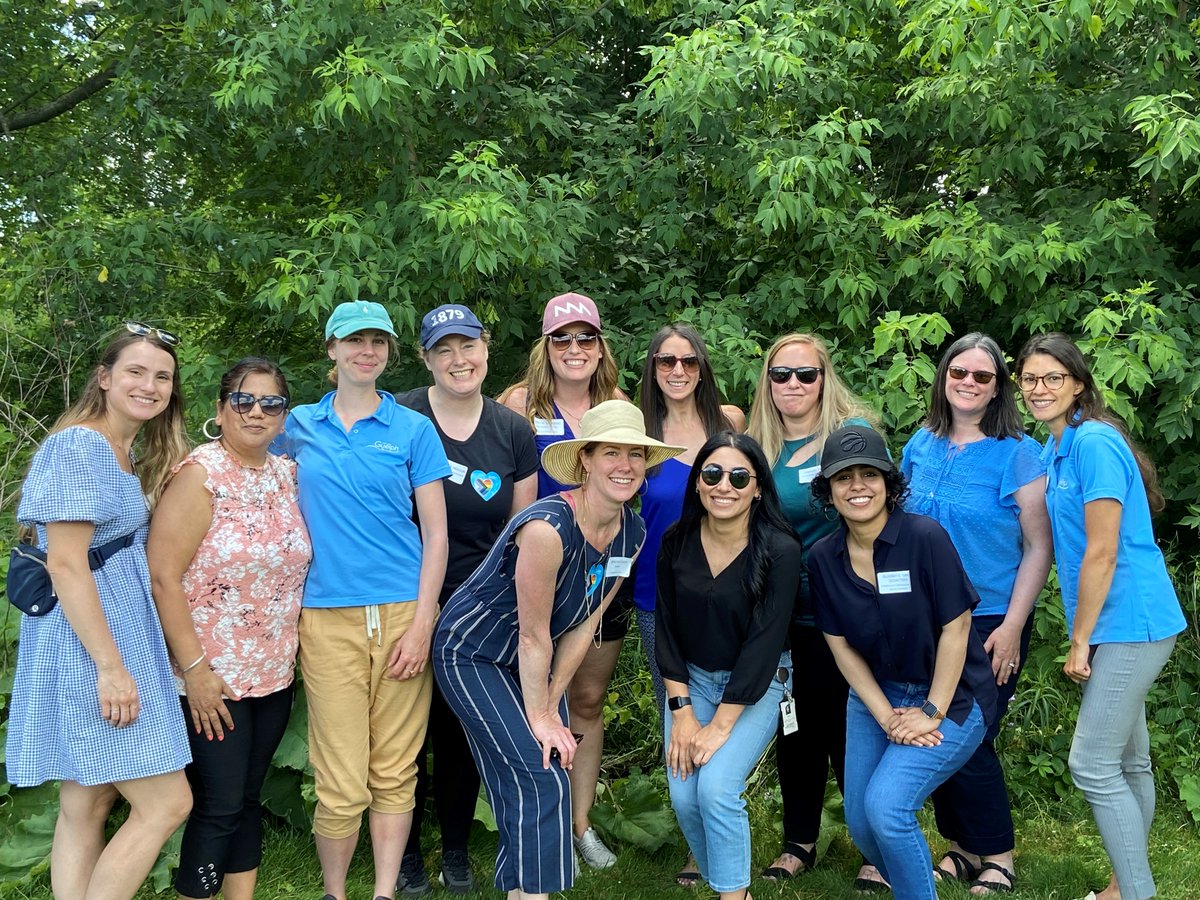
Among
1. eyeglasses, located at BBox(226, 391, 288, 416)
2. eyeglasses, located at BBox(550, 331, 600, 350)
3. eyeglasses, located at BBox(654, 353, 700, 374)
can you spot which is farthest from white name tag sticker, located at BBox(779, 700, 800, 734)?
eyeglasses, located at BBox(226, 391, 288, 416)

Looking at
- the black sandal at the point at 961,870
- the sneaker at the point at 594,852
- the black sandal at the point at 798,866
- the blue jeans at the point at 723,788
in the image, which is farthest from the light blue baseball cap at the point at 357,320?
the black sandal at the point at 961,870

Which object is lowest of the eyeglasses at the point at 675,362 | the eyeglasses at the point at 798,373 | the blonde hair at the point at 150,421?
the blonde hair at the point at 150,421

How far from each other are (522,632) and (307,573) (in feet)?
2.65

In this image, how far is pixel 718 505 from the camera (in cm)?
354

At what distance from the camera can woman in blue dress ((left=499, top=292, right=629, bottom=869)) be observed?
4215 millimetres

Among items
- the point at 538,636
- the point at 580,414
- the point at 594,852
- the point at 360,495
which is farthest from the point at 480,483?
the point at 594,852

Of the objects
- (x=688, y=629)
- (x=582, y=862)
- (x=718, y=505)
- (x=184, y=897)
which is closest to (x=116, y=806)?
(x=184, y=897)

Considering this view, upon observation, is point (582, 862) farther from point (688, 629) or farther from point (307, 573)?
point (307, 573)

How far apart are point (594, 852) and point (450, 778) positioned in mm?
726

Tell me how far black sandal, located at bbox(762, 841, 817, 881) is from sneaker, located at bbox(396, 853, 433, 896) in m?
1.38

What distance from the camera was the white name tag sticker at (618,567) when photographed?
3.56 m

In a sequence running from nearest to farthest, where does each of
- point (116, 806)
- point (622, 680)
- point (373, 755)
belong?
1. point (373, 755)
2. point (116, 806)
3. point (622, 680)

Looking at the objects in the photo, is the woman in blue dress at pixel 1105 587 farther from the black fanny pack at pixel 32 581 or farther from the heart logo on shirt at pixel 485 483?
the black fanny pack at pixel 32 581

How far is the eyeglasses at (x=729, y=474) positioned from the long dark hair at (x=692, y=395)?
60 centimetres
